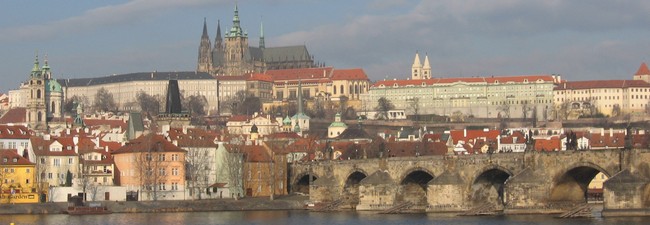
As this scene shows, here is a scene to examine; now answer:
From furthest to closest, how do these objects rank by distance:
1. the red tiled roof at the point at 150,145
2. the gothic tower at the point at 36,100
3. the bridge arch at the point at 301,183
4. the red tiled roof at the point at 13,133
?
1. the gothic tower at the point at 36,100
2. the red tiled roof at the point at 13,133
3. the bridge arch at the point at 301,183
4. the red tiled roof at the point at 150,145

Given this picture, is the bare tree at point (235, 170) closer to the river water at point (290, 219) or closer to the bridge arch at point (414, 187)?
the river water at point (290, 219)

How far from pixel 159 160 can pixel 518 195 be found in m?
21.8

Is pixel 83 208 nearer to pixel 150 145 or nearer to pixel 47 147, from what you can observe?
pixel 150 145

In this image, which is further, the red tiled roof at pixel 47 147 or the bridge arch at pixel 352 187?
the bridge arch at pixel 352 187

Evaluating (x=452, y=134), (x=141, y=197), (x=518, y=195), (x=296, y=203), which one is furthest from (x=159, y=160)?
(x=452, y=134)

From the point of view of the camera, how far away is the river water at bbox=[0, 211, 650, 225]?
64.0 m

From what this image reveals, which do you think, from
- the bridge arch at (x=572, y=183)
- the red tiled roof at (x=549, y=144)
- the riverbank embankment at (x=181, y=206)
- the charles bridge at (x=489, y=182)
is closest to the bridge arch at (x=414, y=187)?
the charles bridge at (x=489, y=182)

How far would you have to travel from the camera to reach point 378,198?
7681 cm

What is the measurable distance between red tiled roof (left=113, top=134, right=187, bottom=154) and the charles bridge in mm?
8379

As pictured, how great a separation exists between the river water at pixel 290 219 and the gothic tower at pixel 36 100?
77.8 metres

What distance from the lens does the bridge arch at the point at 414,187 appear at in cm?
7662

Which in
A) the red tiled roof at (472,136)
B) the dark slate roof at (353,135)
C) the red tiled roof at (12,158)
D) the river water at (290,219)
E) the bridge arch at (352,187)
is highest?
the dark slate roof at (353,135)

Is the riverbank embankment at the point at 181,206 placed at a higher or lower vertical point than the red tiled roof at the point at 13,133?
lower

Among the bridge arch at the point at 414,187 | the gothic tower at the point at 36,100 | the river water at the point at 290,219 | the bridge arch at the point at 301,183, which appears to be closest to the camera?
the river water at the point at 290,219
